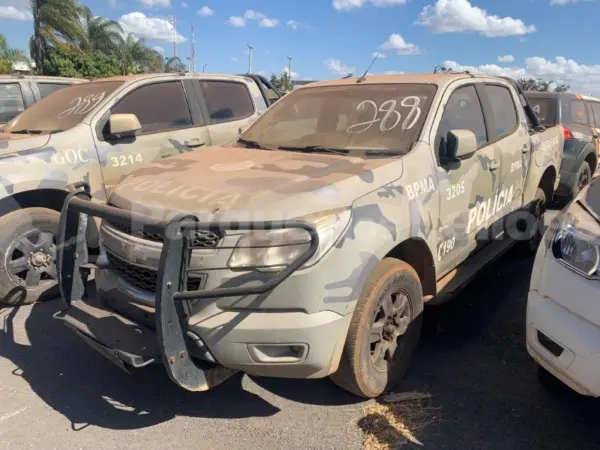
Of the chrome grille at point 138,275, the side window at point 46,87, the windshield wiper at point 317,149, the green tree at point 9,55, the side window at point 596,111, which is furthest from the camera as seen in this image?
the green tree at point 9,55

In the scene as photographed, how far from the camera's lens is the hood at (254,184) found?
8.47ft

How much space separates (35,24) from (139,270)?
26342 millimetres

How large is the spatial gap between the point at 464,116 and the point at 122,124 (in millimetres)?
2965

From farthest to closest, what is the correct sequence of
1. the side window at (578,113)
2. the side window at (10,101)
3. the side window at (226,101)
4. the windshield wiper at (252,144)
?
the side window at (10,101), the side window at (578,113), the side window at (226,101), the windshield wiper at (252,144)

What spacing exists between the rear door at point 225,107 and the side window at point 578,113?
447cm

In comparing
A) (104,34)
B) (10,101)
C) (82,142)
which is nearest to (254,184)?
(82,142)

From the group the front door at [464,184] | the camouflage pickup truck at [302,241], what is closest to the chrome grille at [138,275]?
the camouflage pickup truck at [302,241]

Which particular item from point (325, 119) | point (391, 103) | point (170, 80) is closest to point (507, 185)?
point (391, 103)

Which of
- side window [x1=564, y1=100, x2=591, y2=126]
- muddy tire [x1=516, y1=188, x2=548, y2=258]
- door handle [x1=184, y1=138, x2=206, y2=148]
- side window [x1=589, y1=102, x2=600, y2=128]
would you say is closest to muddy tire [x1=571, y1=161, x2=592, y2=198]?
side window [x1=564, y1=100, x2=591, y2=126]

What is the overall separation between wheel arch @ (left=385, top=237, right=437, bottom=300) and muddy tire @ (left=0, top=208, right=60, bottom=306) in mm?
2966

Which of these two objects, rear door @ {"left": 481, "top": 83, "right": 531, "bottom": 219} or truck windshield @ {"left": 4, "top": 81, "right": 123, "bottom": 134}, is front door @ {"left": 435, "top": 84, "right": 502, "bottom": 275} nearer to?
rear door @ {"left": 481, "top": 83, "right": 531, "bottom": 219}

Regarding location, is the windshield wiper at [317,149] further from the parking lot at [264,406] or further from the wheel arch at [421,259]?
the parking lot at [264,406]

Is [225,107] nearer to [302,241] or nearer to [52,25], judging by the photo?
Result: [302,241]

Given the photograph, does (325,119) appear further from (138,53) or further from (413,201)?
(138,53)
